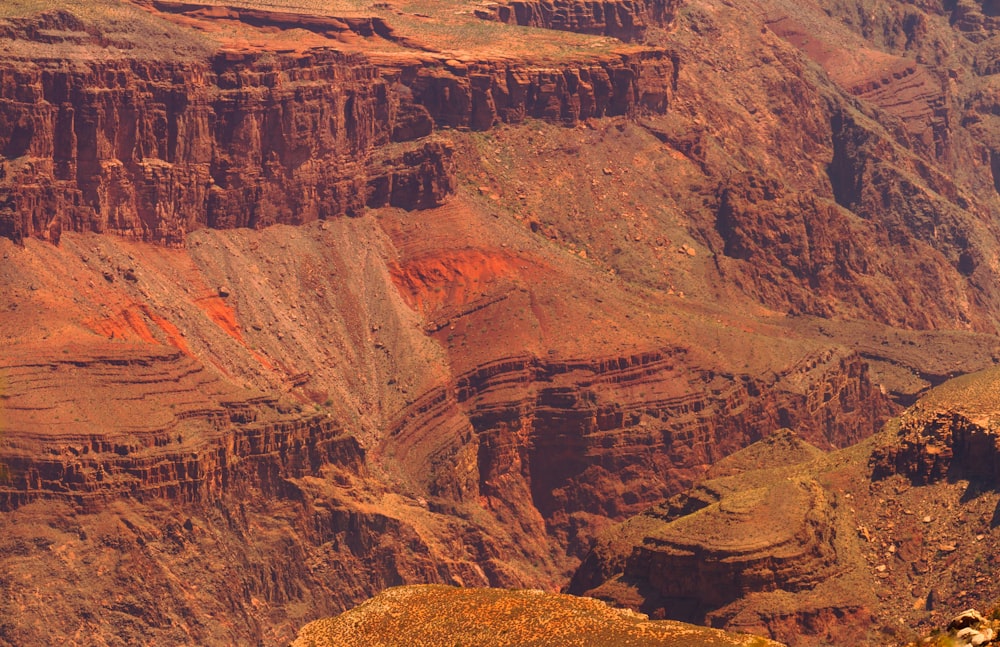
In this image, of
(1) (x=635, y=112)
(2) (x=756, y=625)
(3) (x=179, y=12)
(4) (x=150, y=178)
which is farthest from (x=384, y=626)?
(1) (x=635, y=112)

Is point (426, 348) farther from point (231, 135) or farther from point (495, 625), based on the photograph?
point (495, 625)

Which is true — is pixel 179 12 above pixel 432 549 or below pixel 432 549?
above

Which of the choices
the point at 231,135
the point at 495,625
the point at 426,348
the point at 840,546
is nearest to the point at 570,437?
the point at 426,348

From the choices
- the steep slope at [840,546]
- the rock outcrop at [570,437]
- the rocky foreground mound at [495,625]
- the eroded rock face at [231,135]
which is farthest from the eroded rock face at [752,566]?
the eroded rock face at [231,135]

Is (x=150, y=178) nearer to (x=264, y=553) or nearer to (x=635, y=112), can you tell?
(x=264, y=553)

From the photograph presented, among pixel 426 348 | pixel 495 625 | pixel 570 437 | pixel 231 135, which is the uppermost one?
pixel 495 625
